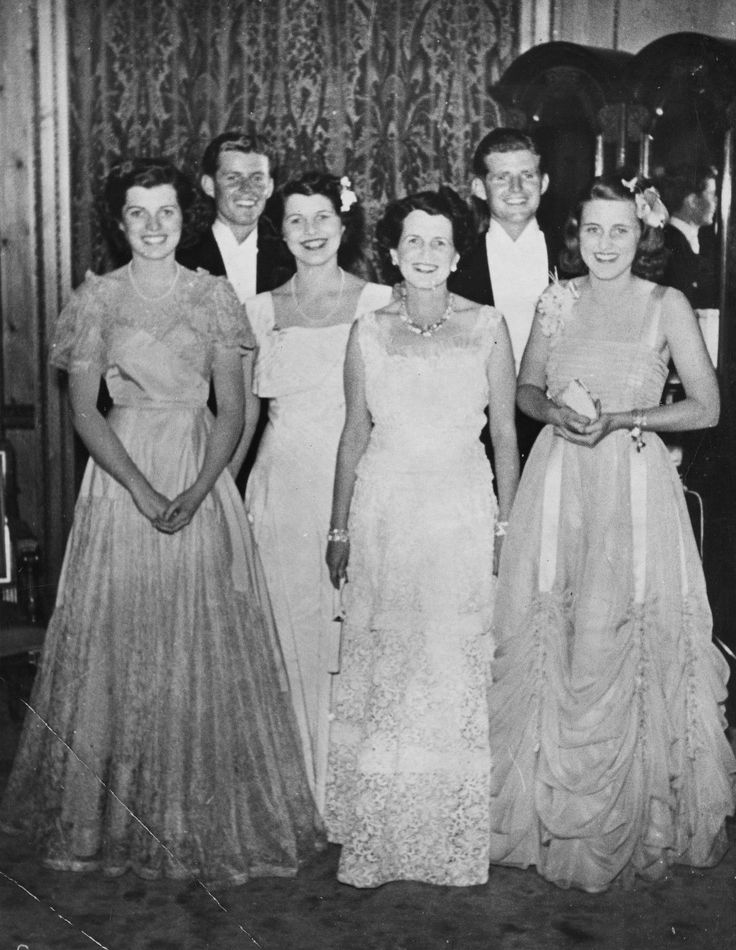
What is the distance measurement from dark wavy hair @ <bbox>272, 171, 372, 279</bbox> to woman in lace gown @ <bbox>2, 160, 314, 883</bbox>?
0.32 metres

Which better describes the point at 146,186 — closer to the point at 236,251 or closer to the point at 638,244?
the point at 236,251

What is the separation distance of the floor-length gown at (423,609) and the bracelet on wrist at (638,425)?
425mm

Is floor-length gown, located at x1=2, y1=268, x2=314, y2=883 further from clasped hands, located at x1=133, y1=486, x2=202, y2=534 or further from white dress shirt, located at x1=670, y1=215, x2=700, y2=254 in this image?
white dress shirt, located at x1=670, y1=215, x2=700, y2=254

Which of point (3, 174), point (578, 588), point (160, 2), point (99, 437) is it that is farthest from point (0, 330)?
point (578, 588)

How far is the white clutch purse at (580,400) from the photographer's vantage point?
315cm

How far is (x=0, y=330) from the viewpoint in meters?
3.86

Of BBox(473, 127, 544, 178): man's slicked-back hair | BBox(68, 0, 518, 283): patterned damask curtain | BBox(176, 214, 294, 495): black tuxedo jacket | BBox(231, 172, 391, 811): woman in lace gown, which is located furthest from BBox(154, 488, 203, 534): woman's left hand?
BBox(473, 127, 544, 178): man's slicked-back hair

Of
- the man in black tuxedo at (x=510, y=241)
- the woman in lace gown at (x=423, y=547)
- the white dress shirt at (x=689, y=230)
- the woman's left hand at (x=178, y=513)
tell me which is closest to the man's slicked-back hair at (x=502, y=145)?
the man in black tuxedo at (x=510, y=241)

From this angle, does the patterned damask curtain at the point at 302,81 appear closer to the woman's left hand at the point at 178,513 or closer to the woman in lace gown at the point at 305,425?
the woman in lace gown at the point at 305,425

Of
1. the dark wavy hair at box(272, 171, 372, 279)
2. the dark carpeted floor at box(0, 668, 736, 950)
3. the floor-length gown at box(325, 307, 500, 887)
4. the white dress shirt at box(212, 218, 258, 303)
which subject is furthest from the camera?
the white dress shirt at box(212, 218, 258, 303)

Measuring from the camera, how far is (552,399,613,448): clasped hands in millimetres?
→ 3154

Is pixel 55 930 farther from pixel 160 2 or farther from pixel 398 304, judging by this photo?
pixel 160 2

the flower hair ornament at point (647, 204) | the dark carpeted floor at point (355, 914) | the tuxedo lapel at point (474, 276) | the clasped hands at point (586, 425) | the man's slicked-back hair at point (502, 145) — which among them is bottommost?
the dark carpeted floor at point (355, 914)

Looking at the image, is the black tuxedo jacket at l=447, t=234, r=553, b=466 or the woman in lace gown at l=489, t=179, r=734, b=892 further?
the black tuxedo jacket at l=447, t=234, r=553, b=466
